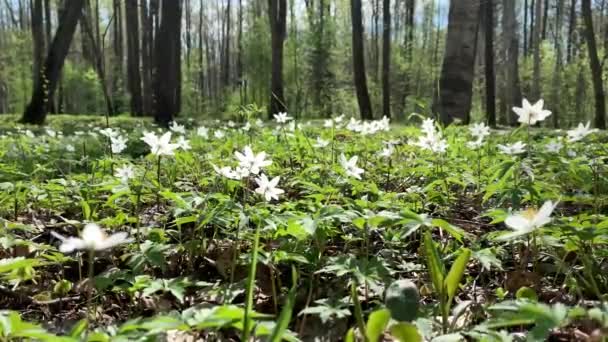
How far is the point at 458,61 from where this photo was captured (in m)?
6.77

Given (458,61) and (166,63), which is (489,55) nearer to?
(458,61)

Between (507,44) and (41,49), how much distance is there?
53.1 ft

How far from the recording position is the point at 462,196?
9.27 ft

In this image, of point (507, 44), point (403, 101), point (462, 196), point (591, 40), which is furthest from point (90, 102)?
point (462, 196)

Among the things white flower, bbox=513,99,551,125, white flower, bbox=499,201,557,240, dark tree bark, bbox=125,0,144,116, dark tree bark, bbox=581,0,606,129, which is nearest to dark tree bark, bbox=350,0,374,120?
dark tree bark, bbox=581,0,606,129

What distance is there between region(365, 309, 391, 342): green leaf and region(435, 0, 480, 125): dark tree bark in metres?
6.00

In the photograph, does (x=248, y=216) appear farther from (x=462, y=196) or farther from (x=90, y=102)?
(x=90, y=102)

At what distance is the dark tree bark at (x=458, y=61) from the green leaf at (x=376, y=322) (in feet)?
19.7

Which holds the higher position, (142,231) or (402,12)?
(402,12)

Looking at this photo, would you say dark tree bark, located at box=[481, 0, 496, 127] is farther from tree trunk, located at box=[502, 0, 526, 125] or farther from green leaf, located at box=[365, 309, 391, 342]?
green leaf, located at box=[365, 309, 391, 342]

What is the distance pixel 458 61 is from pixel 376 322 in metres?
6.33

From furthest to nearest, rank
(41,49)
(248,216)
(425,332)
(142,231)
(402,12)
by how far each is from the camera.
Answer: (402,12) → (41,49) → (142,231) → (248,216) → (425,332)

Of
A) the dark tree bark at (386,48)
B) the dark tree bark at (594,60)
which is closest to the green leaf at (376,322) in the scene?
the dark tree bark at (594,60)

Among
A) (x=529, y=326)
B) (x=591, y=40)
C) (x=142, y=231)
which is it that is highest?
(x=591, y=40)
